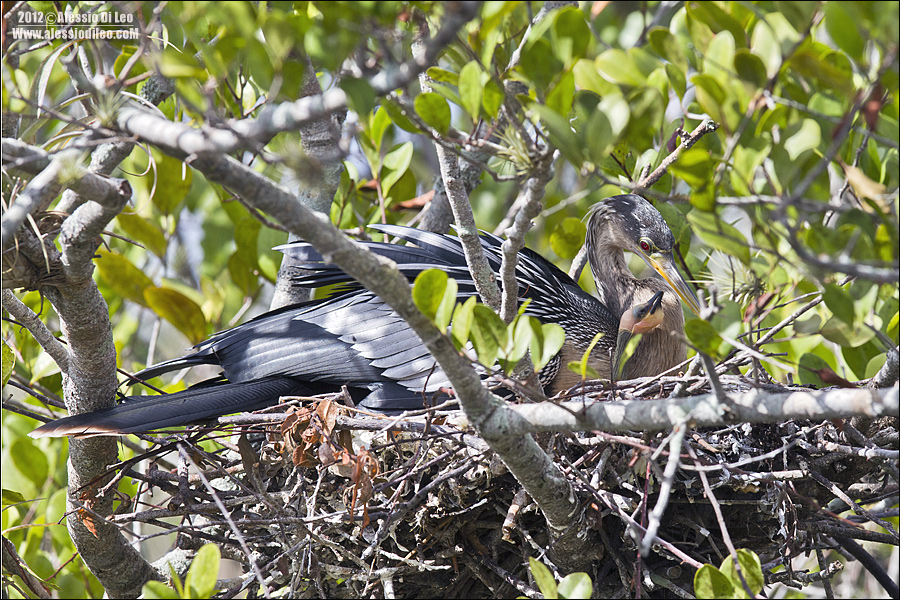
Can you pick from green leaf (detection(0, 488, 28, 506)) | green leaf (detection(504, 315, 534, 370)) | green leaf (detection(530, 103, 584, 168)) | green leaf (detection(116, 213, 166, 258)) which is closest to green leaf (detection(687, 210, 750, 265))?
green leaf (detection(530, 103, 584, 168))

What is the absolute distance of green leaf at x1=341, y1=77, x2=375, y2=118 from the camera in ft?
4.23

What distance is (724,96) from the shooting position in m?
1.34

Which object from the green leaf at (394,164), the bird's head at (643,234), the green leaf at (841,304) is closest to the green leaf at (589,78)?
the green leaf at (841,304)

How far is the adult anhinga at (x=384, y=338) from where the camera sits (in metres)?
2.96

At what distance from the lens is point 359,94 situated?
51.0 inches

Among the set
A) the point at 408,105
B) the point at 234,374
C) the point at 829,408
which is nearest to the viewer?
the point at 829,408

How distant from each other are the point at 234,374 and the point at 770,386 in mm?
1965

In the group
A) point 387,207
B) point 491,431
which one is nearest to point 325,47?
point 491,431

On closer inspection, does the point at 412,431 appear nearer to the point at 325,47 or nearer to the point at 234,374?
the point at 234,374

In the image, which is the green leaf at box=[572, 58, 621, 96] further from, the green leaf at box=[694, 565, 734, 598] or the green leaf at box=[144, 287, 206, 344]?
the green leaf at box=[144, 287, 206, 344]

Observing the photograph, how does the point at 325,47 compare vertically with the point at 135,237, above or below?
below

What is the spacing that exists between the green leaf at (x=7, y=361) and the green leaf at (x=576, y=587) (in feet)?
7.09

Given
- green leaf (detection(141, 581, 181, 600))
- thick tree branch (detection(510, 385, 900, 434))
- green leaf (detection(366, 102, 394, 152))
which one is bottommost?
thick tree branch (detection(510, 385, 900, 434))

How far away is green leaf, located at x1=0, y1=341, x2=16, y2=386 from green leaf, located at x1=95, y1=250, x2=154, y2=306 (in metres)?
0.52
